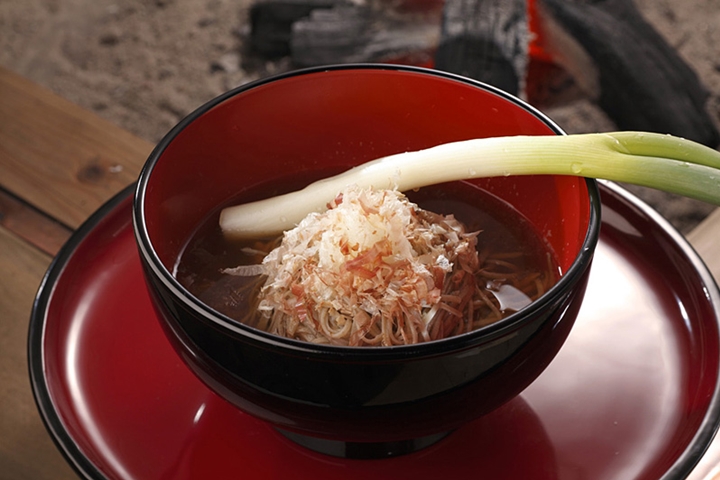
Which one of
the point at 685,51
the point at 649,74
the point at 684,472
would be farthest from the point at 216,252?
the point at 685,51

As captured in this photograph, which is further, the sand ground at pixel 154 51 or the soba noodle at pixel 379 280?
the sand ground at pixel 154 51

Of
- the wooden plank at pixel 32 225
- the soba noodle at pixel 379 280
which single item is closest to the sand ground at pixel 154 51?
the wooden plank at pixel 32 225

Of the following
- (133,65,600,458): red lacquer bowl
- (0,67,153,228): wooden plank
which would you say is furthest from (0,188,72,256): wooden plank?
(133,65,600,458): red lacquer bowl

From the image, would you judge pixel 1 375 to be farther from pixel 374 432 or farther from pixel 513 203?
pixel 513 203

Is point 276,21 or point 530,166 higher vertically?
point 530,166

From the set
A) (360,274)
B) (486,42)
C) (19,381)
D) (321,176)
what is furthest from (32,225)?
(486,42)

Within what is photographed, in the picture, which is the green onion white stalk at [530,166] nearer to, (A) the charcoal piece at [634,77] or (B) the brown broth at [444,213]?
(B) the brown broth at [444,213]

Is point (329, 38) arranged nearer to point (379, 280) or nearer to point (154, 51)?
point (154, 51)
